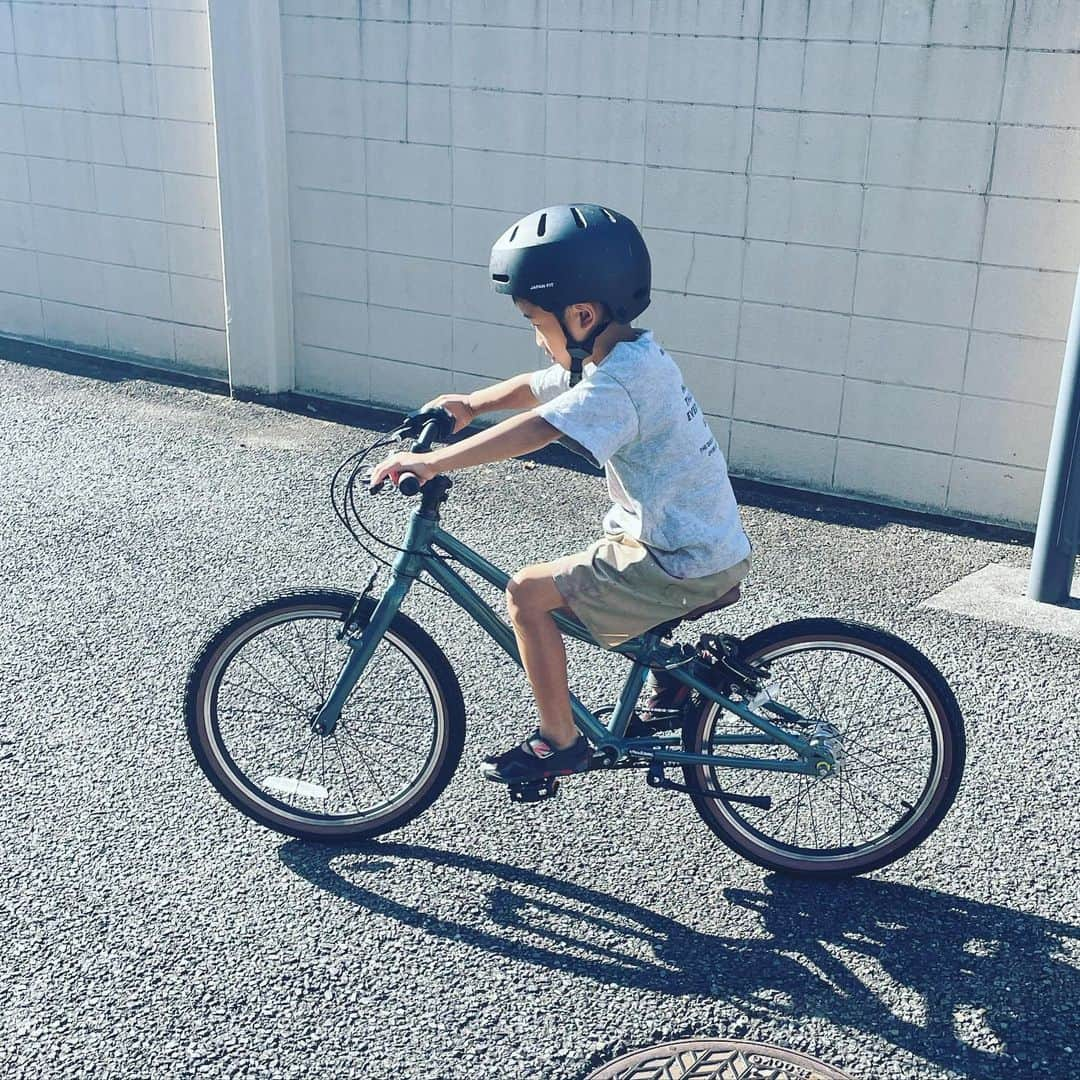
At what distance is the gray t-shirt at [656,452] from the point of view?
3.58 meters

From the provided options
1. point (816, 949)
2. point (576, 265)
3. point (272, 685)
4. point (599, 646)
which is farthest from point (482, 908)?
point (576, 265)

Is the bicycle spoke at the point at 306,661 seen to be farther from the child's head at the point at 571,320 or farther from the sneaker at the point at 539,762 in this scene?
the child's head at the point at 571,320

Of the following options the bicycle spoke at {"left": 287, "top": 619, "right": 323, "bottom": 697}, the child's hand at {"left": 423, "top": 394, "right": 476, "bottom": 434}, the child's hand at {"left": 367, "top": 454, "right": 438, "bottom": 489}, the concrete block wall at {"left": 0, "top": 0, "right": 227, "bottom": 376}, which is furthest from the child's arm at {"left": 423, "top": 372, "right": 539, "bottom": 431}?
the concrete block wall at {"left": 0, "top": 0, "right": 227, "bottom": 376}

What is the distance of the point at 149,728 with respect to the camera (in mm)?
4852

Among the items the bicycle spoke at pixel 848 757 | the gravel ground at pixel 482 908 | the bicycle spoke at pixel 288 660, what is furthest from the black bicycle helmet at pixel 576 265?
the gravel ground at pixel 482 908

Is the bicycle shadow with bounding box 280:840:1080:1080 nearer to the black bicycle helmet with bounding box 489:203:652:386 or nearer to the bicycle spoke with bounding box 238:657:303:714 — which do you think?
the bicycle spoke with bounding box 238:657:303:714

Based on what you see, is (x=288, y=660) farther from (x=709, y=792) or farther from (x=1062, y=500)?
(x=1062, y=500)

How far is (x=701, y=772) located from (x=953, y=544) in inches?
118

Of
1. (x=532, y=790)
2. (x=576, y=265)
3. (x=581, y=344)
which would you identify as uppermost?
(x=576, y=265)

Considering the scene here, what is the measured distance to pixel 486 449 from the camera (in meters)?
3.59

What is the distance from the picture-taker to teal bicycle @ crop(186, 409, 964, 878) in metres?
3.93

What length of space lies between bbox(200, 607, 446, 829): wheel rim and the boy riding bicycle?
400 millimetres

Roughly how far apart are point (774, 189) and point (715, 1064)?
4.62 metres

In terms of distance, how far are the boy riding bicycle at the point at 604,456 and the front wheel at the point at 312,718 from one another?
0.34 m
